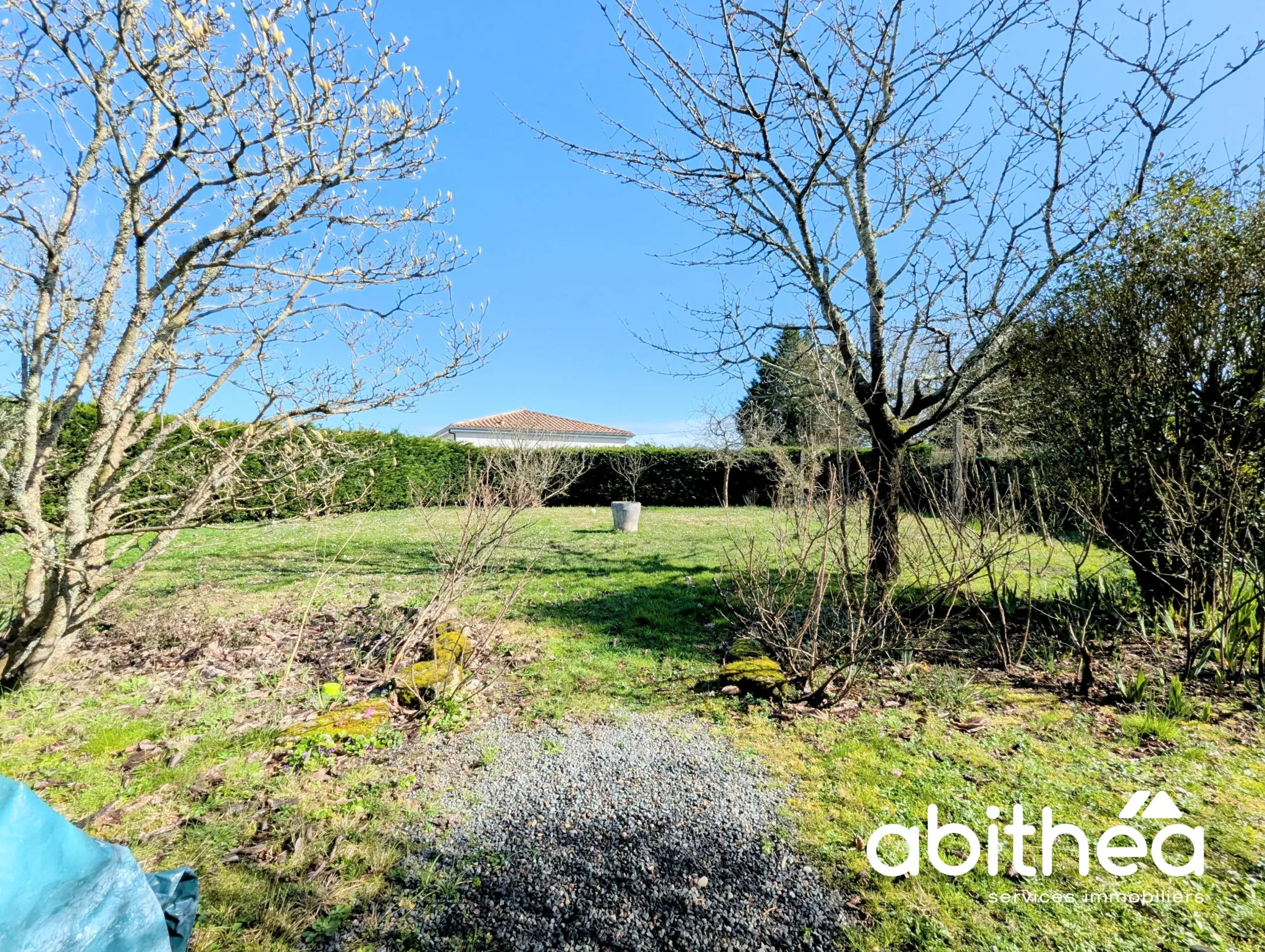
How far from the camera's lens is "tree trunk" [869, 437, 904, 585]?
5.53 metres

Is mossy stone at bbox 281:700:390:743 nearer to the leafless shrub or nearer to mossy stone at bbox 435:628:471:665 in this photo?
the leafless shrub

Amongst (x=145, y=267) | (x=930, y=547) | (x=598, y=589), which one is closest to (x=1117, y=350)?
(x=930, y=547)

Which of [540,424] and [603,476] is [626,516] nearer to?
[603,476]

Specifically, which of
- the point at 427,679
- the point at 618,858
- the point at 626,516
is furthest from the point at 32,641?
the point at 626,516

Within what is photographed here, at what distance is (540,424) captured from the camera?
36.2 m

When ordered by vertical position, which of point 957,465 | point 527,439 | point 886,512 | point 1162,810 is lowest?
point 1162,810

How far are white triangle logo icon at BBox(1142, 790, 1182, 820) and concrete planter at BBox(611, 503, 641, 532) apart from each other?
423 inches

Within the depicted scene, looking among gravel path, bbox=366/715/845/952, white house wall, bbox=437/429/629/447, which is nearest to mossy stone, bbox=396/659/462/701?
gravel path, bbox=366/715/845/952

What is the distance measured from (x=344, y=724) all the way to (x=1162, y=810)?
457cm

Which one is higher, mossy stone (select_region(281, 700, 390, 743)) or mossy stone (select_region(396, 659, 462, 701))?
mossy stone (select_region(396, 659, 462, 701))

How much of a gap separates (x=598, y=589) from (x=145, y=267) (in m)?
5.64

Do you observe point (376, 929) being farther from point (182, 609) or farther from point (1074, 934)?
point (182, 609)

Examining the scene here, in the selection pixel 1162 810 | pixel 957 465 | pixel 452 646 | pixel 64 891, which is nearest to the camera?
pixel 64 891

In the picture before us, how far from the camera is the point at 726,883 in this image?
7.12 ft
